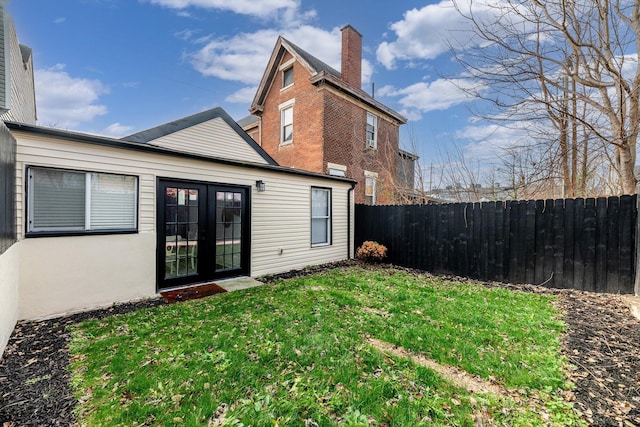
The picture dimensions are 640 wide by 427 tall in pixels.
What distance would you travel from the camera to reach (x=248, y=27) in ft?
34.8

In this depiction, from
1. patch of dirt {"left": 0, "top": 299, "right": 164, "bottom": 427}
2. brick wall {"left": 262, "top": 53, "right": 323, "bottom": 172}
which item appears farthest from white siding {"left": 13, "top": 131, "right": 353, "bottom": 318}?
brick wall {"left": 262, "top": 53, "right": 323, "bottom": 172}

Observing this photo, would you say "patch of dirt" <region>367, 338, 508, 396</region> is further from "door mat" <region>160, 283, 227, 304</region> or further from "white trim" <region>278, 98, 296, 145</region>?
"white trim" <region>278, 98, 296, 145</region>

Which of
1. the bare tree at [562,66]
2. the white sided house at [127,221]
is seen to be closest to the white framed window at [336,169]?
the white sided house at [127,221]

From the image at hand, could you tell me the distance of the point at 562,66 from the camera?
16.1 ft

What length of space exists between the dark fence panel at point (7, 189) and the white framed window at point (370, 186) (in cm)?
1116

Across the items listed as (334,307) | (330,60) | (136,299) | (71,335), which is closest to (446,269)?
(334,307)

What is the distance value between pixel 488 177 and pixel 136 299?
9266mm

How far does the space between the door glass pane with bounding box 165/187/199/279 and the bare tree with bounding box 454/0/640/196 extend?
5779 mm

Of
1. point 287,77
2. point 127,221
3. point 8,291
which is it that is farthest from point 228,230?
point 287,77

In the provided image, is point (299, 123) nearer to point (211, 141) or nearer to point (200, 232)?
point (211, 141)

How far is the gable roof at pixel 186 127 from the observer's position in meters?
7.57

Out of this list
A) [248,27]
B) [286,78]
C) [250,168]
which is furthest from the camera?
[286,78]

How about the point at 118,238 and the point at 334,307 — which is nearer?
the point at 334,307

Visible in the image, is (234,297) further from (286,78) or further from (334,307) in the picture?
(286,78)
